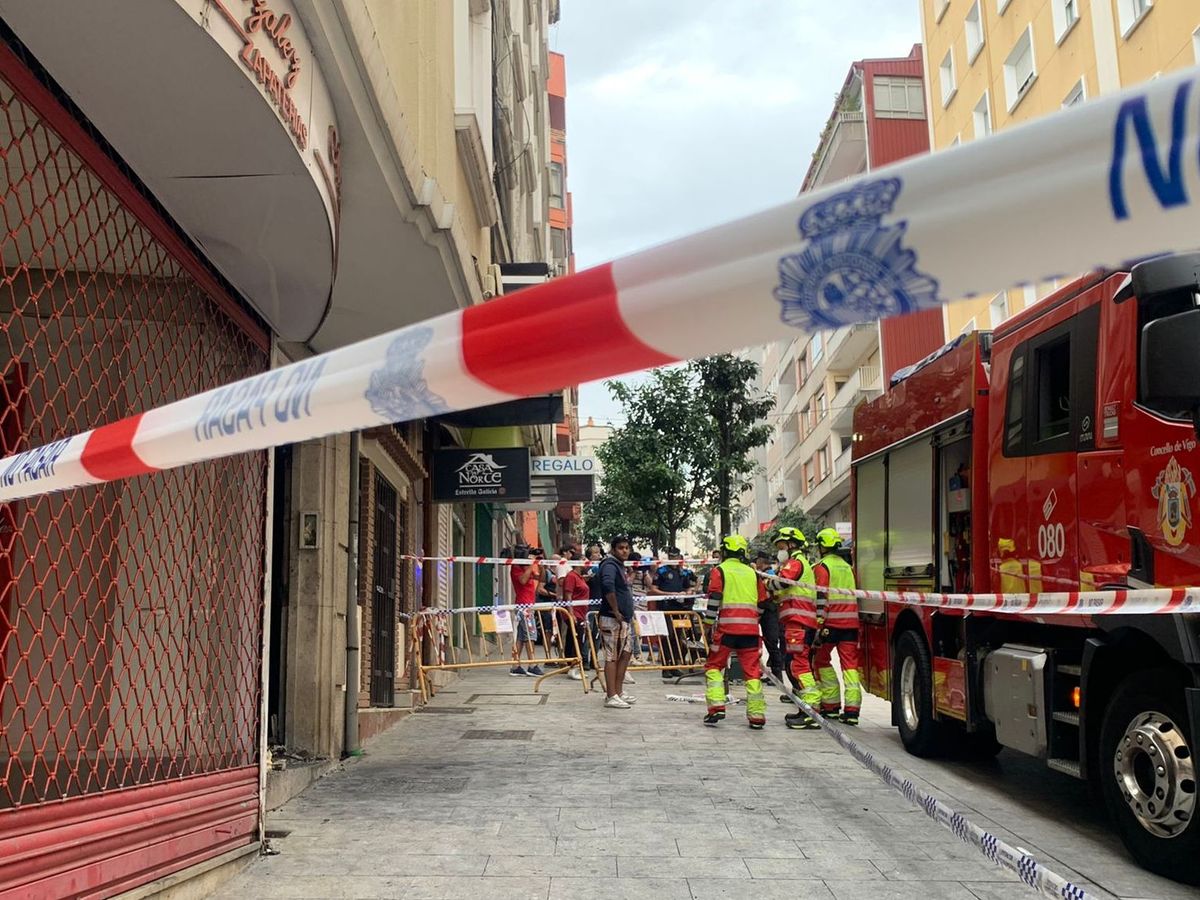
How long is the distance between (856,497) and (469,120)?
539 centimetres

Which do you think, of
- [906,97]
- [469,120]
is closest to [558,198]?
[906,97]

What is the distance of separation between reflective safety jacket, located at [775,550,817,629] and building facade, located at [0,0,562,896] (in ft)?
13.2

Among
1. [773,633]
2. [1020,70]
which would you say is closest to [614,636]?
[773,633]

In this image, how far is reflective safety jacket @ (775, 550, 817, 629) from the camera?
10.1m

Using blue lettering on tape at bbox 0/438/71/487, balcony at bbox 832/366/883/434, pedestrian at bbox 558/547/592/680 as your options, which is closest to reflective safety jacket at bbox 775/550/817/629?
pedestrian at bbox 558/547/592/680

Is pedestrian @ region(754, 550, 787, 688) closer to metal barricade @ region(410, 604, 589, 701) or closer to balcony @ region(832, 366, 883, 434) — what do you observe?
metal barricade @ region(410, 604, 589, 701)

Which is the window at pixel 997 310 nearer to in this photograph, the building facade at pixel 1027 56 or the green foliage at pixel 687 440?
the building facade at pixel 1027 56

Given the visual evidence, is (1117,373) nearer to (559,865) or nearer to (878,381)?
(559,865)

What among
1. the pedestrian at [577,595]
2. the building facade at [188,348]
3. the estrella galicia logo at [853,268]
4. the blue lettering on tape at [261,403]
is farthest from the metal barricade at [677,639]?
the estrella galicia logo at [853,268]

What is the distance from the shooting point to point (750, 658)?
9.56 m

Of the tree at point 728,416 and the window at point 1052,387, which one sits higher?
the tree at point 728,416

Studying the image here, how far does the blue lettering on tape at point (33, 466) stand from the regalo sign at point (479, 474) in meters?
10.5

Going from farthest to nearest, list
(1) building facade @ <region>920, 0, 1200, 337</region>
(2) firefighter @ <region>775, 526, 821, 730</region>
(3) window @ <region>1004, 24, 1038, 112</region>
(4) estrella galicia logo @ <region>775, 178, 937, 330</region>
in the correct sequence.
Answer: (3) window @ <region>1004, 24, 1038, 112</region> → (1) building facade @ <region>920, 0, 1200, 337</region> → (2) firefighter @ <region>775, 526, 821, 730</region> → (4) estrella galicia logo @ <region>775, 178, 937, 330</region>

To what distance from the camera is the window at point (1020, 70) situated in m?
24.3
